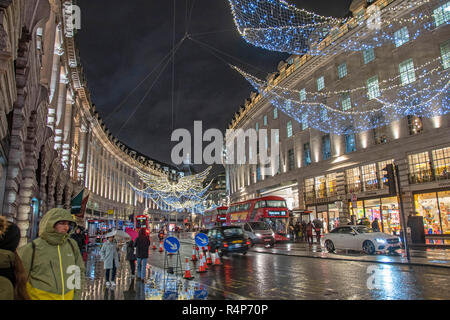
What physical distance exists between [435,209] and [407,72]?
10.6 metres

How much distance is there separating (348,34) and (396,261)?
22.6 m

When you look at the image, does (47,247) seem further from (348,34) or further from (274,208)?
(348,34)

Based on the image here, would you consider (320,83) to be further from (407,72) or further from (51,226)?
(51,226)

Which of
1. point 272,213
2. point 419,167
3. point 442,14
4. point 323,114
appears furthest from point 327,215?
point 442,14

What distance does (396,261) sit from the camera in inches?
540

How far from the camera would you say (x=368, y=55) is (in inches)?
1147

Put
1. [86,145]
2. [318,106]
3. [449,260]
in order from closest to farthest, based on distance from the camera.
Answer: [449,260] → [318,106] → [86,145]

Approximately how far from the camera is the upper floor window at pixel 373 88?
91.1ft

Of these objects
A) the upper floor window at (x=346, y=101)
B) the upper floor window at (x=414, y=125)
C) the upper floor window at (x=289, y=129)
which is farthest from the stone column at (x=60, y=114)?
the upper floor window at (x=414, y=125)

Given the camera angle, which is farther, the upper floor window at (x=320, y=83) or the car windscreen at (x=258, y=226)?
the upper floor window at (x=320, y=83)

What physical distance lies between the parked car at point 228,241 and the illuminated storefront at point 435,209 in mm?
14754

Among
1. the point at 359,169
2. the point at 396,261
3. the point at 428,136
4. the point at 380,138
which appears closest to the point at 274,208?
the point at 359,169

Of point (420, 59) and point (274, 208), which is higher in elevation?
point (420, 59)

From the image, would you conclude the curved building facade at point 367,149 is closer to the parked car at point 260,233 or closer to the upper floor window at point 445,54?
the upper floor window at point 445,54
